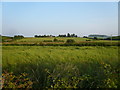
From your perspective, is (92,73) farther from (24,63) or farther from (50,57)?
(24,63)

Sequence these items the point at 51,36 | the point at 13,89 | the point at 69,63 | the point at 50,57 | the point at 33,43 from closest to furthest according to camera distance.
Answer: the point at 13,89 < the point at 69,63 < the point at 50,57 < the point at 51,36 < the point at 33,43

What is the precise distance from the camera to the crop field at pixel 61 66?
6.51 ft

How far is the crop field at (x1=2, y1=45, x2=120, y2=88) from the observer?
1.98m

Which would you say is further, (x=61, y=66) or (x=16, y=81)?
(x=61, y=66)

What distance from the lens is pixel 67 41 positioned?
2691 mm

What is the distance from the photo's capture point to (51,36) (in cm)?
258

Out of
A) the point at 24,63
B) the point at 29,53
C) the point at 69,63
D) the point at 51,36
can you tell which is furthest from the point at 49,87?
the point at 51,36

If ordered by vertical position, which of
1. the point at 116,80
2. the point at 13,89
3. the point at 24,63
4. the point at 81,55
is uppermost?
the point at 81,55

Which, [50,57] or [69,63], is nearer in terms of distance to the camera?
[69,63]

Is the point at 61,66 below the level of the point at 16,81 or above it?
above

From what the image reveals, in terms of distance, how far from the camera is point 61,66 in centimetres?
218

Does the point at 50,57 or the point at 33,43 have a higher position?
the point at 33,43

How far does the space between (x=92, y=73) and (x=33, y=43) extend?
171 cm

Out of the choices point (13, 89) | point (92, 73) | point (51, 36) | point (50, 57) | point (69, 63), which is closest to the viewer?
point (13, 89)
